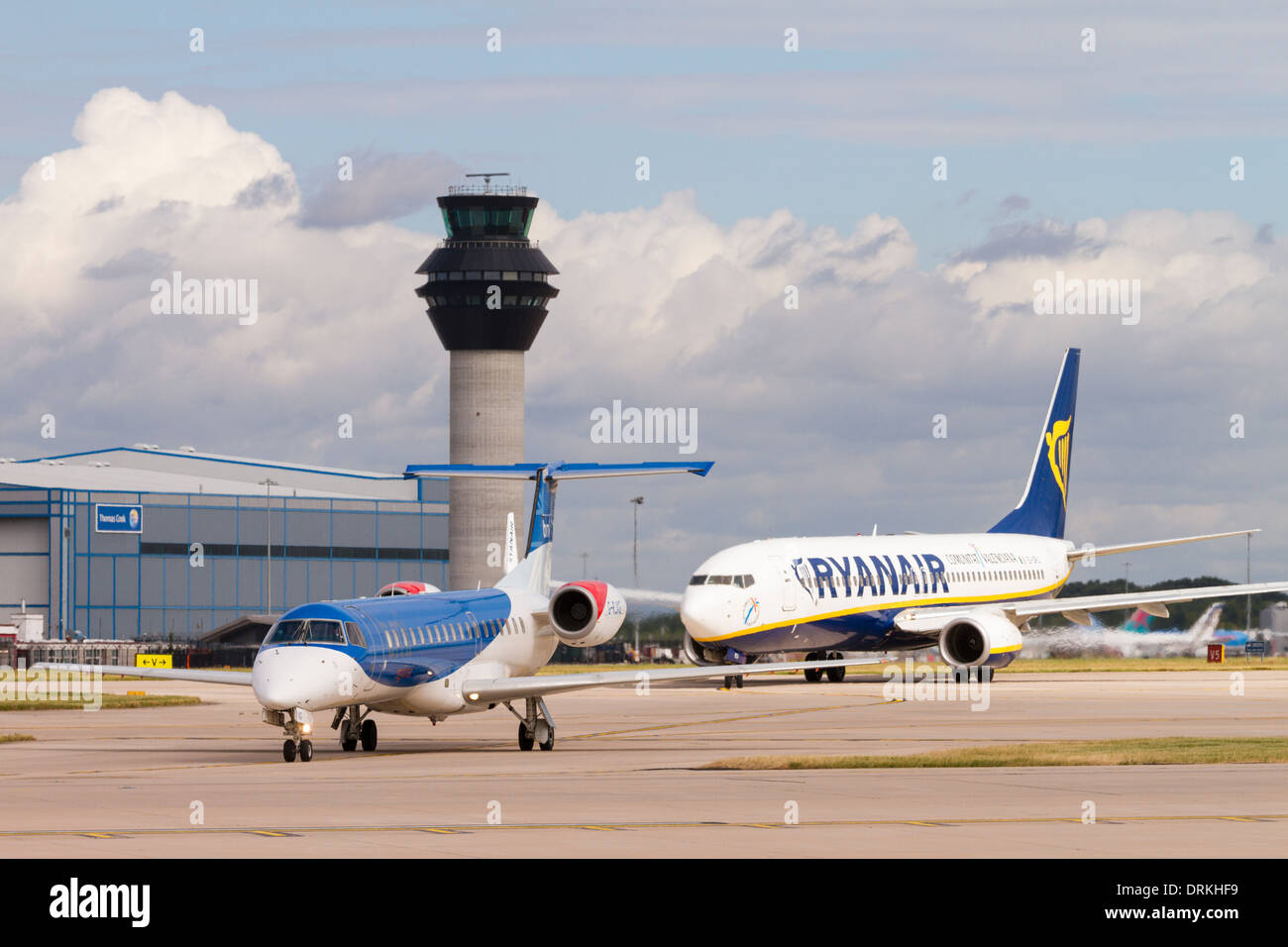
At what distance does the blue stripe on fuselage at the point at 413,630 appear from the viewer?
115ft

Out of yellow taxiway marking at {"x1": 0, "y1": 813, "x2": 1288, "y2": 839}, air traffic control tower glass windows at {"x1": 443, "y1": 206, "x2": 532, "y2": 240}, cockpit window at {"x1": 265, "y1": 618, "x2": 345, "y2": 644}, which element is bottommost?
yellow taxiway marking at {"x1": 0, "y1": 813, "x2": 1288, "y2": 839}

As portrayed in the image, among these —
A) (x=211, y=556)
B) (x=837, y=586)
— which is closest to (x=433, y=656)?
(x=837, y=586)

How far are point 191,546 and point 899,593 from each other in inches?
2998

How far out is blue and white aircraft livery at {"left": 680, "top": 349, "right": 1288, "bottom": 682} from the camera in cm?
5975

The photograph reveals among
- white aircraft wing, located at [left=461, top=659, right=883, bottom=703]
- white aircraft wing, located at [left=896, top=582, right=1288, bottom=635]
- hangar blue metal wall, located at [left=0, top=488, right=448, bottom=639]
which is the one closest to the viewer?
white aircraft wing, located at [left=461, top=659, right=883, bottom=703]

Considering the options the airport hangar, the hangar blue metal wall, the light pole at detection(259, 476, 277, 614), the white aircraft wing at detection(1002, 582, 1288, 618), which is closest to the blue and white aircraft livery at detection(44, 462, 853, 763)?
the white aircraft wing at detection(1002, 582, 1288, 618)

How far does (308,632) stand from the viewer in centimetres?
3478

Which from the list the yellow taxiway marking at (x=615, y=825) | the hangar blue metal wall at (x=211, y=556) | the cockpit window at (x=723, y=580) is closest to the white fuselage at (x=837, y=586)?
the cockpit window at (x=723, y=580)

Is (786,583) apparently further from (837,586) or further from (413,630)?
(413,630)

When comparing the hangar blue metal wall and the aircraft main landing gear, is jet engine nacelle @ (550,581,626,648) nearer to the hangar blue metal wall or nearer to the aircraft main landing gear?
the aircraft main landing gear

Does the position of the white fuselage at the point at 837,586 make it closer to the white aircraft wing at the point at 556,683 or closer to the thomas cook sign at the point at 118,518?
the white aircraft wing at the point at 556,683

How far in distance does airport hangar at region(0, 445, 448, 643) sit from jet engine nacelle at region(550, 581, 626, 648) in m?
79.9

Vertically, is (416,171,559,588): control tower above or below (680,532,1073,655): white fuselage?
above
